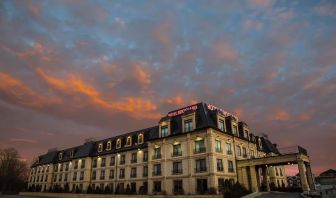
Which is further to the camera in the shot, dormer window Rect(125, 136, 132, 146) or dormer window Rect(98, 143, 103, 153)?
dormer window Rect(98, 143, 103, 153)

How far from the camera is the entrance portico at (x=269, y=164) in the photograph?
35.7 metres

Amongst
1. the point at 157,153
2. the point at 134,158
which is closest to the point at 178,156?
the point at 157,153

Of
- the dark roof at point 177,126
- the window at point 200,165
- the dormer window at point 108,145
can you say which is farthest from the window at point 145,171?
the dormer window at point 108,145

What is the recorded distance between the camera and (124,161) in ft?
176

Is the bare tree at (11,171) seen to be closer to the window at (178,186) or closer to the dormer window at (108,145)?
the dormer window at (108,145)

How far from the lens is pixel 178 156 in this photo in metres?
42.1

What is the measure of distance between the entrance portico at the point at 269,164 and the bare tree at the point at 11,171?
268ft

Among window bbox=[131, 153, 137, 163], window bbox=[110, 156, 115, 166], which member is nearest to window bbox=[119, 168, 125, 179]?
window bbox=[131, 153, 137, 163]

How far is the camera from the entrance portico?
35688 millimetres

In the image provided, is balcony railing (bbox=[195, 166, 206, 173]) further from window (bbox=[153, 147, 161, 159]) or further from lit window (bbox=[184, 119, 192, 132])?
window (bbox=[153, 147, 161, 159])

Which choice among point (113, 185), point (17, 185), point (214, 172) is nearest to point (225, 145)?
point (214, 172)

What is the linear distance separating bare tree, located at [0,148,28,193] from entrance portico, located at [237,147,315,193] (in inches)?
3217

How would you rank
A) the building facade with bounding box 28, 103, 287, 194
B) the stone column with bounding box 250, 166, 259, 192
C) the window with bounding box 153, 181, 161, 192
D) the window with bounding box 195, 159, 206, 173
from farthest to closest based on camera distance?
1. the window with bounding box 153, 181, 161, 192
2. the stone column with bounding box 250, 166, 259, 192
3. the building facade with bounding box 28, 103, 287, 194
4. the window with bounding box 195, 159, 206, 173

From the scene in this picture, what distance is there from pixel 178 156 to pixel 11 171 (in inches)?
3391
